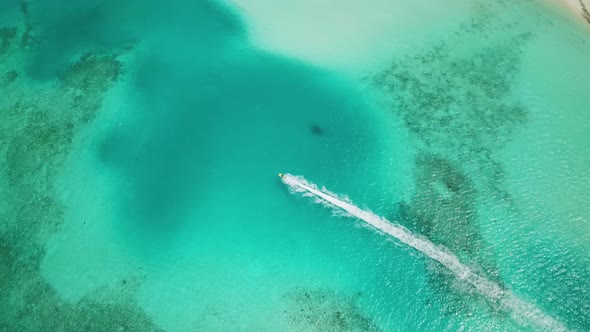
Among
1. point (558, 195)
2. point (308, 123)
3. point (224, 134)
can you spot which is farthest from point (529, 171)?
point (224, 134)

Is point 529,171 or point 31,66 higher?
point 529,171

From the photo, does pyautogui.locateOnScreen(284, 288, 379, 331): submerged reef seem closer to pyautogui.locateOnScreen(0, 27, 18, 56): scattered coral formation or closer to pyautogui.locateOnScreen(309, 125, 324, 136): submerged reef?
pyautogui.locateOnScreen(309, 125, 324, 136): submerged reef

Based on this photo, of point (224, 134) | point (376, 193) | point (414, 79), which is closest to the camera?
point (376, 193)

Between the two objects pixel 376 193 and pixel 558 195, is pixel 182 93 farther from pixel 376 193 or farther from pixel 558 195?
pixel 558 195

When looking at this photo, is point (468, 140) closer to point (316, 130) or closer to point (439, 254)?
point (439, 254)

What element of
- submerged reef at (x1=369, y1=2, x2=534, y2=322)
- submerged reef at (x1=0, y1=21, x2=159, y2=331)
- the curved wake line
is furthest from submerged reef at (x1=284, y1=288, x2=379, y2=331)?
submerged reef at (x1=0, y1=21, x2=159, y2=331)

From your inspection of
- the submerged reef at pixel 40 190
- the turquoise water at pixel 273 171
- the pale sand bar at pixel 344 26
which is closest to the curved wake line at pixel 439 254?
the turquoise water at pixel 273 171

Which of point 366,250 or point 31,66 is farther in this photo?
point 31,66
